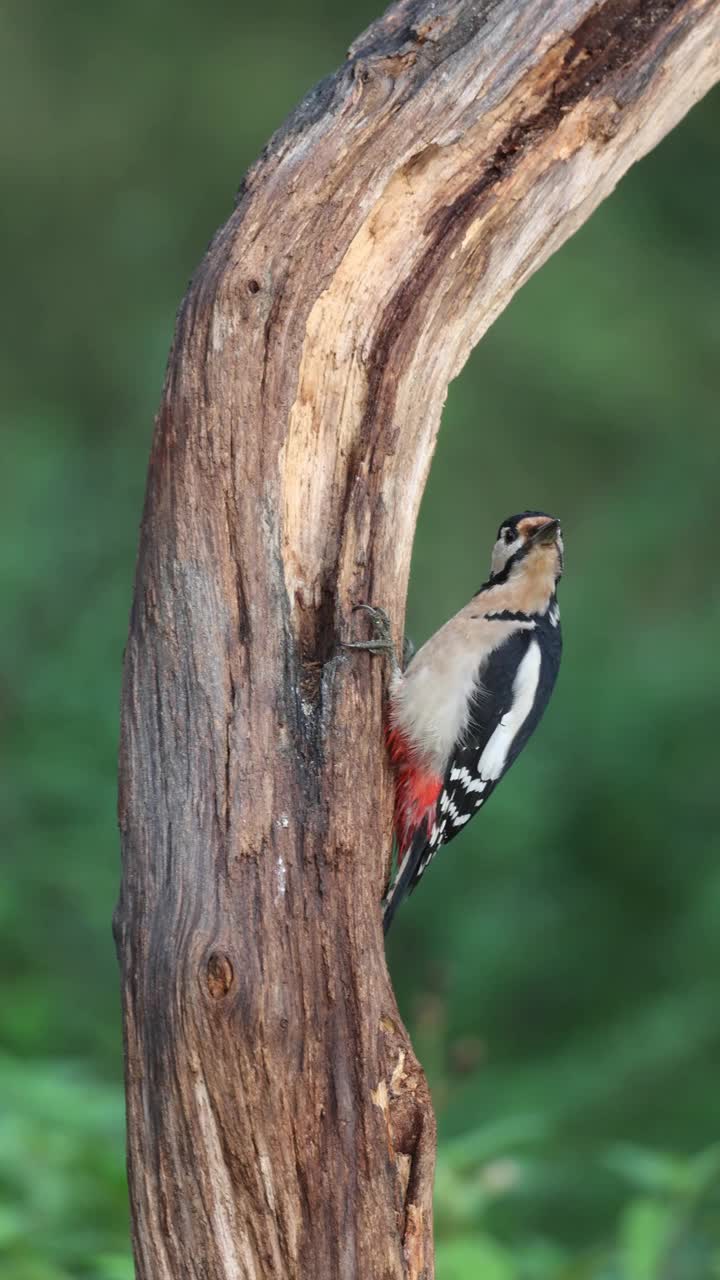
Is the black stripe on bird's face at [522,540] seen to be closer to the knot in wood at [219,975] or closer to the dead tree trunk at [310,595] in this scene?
the dead tree trunk at [310,595]

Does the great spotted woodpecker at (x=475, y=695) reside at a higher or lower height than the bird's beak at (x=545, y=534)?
lower

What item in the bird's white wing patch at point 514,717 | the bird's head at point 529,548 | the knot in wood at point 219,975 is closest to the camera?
the knot in wood at point 219,975

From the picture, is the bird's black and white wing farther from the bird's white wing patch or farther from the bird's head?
the bird's head

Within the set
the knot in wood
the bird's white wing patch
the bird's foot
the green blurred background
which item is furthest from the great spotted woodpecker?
the knot in wood

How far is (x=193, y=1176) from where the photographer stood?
75.0 inches

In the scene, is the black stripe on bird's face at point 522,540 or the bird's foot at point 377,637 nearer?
the bird's foot at point 377,637

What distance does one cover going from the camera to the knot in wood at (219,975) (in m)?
1.88

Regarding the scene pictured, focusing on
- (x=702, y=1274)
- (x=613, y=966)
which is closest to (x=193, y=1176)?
(x=702, y=1274)

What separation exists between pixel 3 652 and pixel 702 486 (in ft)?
10.4

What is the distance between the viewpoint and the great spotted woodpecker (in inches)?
103

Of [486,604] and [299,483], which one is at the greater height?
[486,604]

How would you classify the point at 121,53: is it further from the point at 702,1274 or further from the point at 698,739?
the point at 702,1274

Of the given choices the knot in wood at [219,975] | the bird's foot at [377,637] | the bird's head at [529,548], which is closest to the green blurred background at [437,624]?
the knot in wood at [219,975]

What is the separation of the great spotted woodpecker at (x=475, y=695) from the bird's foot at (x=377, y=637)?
0.19 metres
